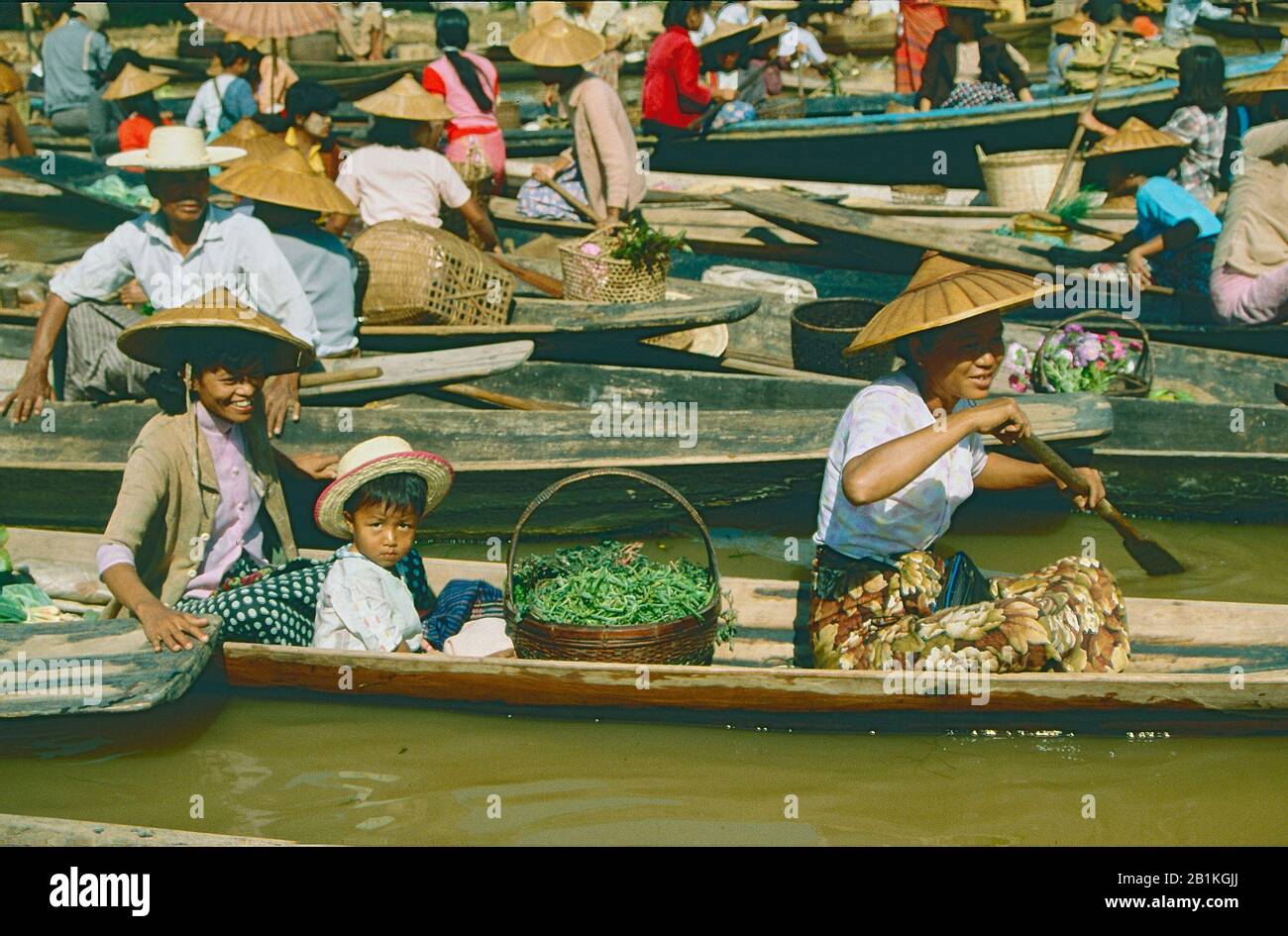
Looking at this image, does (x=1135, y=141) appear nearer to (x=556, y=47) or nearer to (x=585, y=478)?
(x=556, y=47)

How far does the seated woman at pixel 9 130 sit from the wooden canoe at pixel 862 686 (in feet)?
26.4

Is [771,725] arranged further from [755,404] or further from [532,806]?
[755,404]

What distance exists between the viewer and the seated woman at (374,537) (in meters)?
4.20

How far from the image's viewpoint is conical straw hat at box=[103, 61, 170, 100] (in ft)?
33.0

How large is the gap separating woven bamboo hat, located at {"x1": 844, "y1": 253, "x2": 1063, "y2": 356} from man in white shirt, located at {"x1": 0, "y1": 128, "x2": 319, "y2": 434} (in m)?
2.47

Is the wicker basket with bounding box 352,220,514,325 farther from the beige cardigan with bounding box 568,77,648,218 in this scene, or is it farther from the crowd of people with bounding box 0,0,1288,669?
the beige cardigan with bounding box 568,77,648,218

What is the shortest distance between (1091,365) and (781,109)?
5.56 m

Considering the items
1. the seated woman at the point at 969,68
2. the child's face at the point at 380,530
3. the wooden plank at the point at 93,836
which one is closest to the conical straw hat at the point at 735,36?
the seated woman at the point at 969,68

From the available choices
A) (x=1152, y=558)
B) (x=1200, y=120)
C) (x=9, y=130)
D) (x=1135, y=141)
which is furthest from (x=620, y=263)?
(x=9, y=130)

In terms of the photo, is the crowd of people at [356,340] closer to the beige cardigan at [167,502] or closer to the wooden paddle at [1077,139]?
the beige cardigan at [167,502]

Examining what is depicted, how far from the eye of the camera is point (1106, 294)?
7.13 meters
